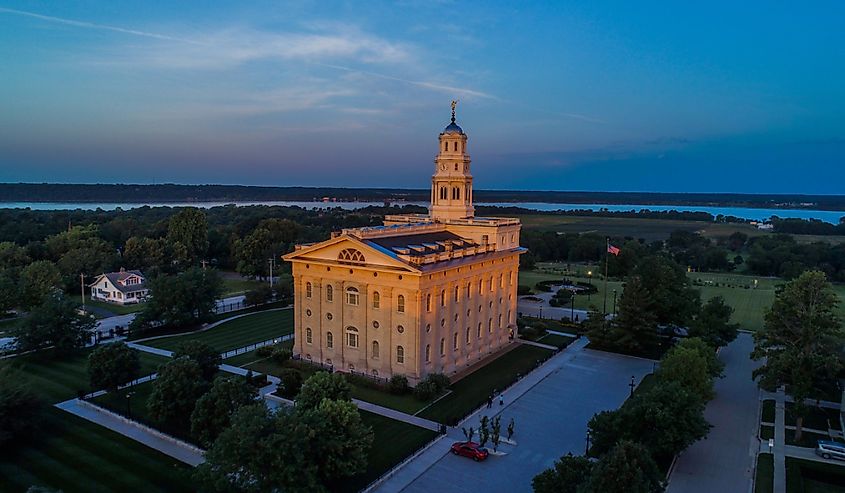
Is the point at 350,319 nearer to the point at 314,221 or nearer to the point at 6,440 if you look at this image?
the point at 6,440

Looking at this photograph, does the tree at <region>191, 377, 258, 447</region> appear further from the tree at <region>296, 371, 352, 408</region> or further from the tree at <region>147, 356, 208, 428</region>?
the tree at <region>296, 371, 352, 408</region>

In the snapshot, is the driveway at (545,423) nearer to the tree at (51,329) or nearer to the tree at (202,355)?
the tree at (202,355)

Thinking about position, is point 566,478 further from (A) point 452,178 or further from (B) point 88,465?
(A) point 452,178

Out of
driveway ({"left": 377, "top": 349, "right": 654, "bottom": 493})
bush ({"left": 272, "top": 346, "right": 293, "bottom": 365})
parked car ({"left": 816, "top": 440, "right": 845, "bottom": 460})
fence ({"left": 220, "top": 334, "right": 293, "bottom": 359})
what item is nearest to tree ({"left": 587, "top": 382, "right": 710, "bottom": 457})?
driveway ({"left": 377, "top": 349, "right": 654, "bottom": 493})

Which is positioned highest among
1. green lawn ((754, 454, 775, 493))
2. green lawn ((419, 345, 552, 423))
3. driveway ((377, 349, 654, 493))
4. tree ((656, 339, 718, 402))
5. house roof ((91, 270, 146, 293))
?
tree ((656, 339, 718, 402))

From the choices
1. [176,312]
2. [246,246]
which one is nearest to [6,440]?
[176,312]

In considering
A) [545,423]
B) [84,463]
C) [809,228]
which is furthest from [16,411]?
[809,228]
